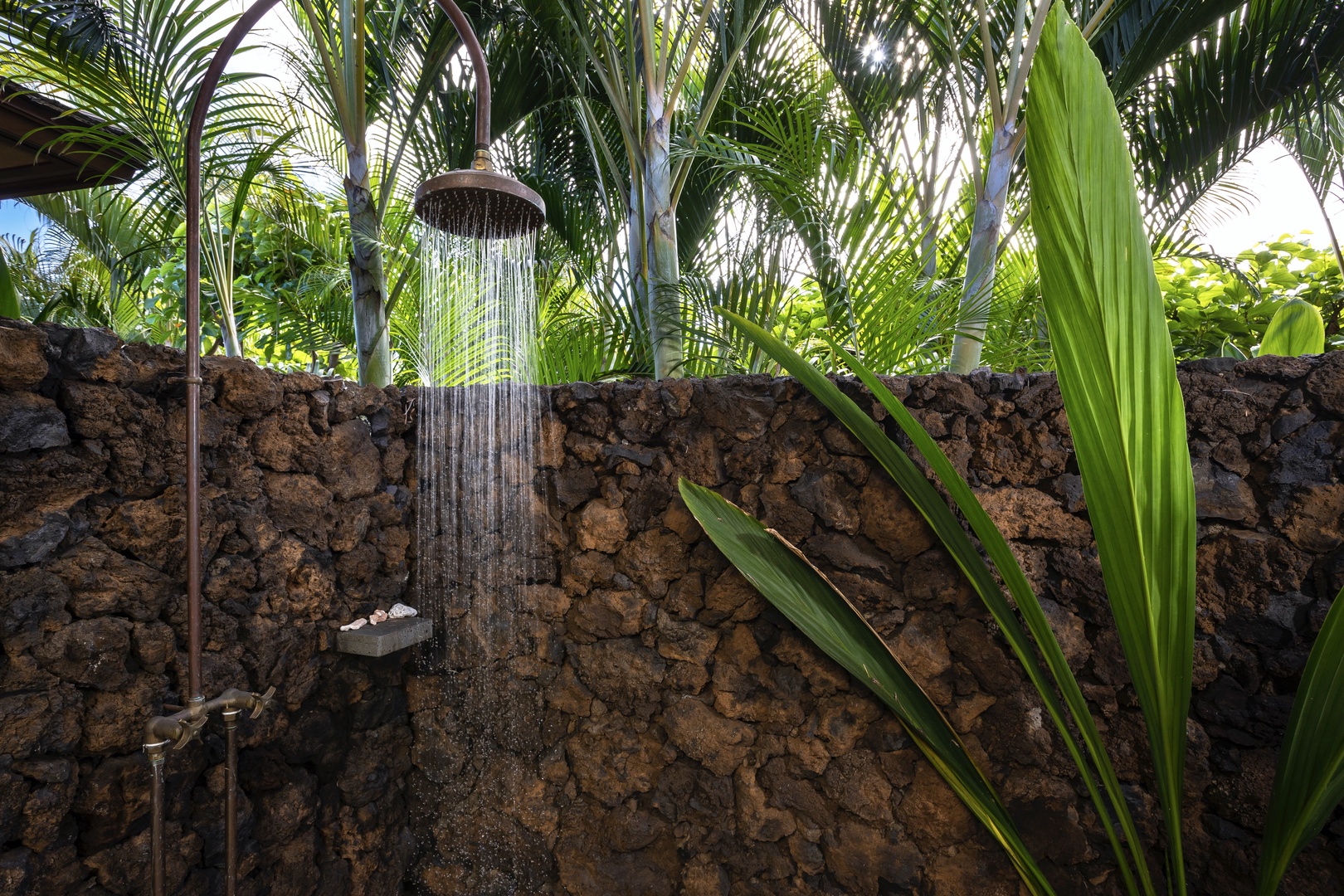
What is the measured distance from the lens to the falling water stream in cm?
144

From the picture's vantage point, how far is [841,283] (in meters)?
1.32

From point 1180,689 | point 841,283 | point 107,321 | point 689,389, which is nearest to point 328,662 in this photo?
point 689,389

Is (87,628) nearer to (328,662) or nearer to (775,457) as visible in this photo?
(328,662)

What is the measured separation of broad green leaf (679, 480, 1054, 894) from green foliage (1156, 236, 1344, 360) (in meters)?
1.93

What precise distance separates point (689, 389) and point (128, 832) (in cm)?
A: 123

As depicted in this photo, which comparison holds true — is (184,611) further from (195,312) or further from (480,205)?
(480,205)

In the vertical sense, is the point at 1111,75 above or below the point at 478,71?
above

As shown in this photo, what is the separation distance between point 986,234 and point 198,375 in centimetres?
153

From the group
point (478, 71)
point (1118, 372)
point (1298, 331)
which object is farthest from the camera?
point (1298, 331)

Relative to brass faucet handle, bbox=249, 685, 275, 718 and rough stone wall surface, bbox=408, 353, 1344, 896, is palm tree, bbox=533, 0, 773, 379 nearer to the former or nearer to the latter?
rough stone wall surface, bbox=408, 353, 1344, 896

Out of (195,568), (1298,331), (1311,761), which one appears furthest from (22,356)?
(1298,331)

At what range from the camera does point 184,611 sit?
1110mm

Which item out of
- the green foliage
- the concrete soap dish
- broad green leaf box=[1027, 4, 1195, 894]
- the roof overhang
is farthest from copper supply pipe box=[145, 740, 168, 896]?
the green foliage

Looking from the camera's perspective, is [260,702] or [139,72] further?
[139,72]
